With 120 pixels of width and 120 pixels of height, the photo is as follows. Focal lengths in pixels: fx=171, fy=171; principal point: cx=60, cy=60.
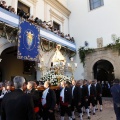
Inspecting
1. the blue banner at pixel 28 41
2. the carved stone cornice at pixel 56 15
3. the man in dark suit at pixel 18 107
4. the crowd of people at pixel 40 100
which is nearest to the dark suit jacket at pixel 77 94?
the crowd of people at pixel 40 100

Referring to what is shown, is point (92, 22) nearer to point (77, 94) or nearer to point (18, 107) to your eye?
point (77, 94)

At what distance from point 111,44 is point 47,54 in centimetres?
567

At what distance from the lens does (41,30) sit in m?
11.7

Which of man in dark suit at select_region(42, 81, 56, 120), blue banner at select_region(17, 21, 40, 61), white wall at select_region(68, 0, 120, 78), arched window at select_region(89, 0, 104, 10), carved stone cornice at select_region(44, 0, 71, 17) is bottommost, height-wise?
man in dark suit at select_region(42, 81, 56, 120)

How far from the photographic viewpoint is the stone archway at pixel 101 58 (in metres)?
14.6

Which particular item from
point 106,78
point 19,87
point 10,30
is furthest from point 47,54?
point 19,87

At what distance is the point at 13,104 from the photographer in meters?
2.58

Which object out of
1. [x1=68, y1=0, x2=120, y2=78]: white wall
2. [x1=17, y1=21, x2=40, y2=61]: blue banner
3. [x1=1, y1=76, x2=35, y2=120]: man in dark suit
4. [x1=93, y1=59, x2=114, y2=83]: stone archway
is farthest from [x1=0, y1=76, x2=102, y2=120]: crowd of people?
[x1=93, y1=59, x2=114, y2=83]: stone archway

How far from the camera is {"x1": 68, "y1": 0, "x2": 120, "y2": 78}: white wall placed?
15.3m

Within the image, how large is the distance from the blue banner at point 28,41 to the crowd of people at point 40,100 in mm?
3745

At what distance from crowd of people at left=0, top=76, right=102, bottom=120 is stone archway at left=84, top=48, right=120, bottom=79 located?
6299 millimetres

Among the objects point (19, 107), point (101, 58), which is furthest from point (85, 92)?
point (101, 58)

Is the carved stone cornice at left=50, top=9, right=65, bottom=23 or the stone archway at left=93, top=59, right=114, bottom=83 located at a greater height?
the carved stone cornice at left=50, top=9, right=65, bottom=23

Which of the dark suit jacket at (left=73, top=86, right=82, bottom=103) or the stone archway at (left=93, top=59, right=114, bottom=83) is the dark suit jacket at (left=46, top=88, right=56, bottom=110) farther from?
the stone archway at (left=93, top=59, right=114, bottom=83)
